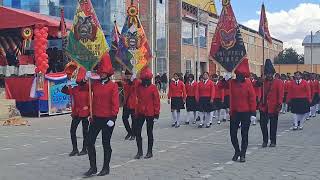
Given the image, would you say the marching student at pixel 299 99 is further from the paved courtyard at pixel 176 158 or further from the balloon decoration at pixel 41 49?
the balloon decoration at pixel 41 49

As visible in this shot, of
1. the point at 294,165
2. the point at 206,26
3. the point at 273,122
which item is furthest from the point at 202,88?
the point at 206,26

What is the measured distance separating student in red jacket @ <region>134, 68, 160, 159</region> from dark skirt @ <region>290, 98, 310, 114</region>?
7.06m

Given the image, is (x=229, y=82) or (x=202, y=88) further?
(x=202, y=88)

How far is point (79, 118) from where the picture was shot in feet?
36.6

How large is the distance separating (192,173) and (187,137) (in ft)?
17.8

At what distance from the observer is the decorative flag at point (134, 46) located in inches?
504

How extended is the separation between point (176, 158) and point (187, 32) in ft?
173

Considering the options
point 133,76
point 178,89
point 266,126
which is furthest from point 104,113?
→ point 178,89

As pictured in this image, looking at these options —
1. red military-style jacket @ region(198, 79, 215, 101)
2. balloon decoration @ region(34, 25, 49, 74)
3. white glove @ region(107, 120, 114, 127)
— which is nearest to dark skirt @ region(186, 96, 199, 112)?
red military-style jacket @ region(198, 79, 215, 101)

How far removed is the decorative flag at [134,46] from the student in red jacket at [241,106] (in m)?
2.59

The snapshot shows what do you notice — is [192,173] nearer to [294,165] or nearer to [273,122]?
[294,165]

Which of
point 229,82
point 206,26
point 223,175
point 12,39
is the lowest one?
point 223,175

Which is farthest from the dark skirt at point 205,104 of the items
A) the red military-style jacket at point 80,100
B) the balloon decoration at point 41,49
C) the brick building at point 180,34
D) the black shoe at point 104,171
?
the brick building at point 180,34

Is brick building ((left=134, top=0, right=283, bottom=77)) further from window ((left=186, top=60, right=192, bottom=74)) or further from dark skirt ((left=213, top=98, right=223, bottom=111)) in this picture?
dark skirt ((left=213, top=98, right=223, bottom=111))
